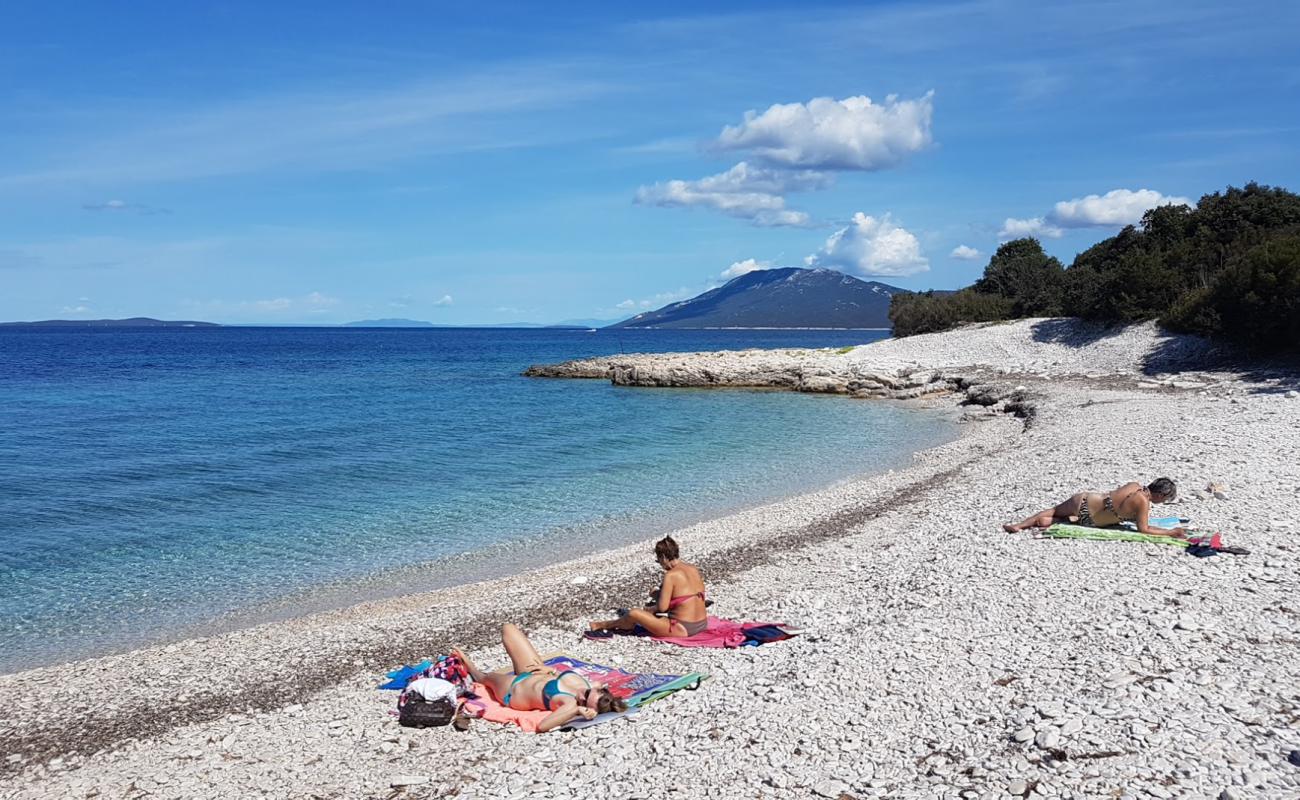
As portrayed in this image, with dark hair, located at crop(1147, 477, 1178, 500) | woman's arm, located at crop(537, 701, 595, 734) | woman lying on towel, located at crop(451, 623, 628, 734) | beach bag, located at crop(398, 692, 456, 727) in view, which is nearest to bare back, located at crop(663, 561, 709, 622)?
woman lying on towel, located at crop(451, 623, 628, 734)

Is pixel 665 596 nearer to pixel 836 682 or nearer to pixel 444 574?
pixel 836 682

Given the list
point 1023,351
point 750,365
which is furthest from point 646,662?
point 750,365

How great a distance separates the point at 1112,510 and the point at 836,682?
673cm

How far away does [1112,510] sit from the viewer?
491 inches

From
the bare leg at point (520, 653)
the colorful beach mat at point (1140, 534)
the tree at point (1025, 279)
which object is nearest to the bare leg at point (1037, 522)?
the colorful beach mat at point (1140, 534)

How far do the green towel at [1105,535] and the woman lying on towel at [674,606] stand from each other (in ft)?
18.4

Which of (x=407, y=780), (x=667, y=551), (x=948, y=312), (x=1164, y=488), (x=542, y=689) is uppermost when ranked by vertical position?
(x=948, y=312)

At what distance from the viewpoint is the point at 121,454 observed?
2711cm

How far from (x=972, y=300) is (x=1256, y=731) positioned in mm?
59337

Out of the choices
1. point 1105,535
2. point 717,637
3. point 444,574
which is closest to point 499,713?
point 717,637

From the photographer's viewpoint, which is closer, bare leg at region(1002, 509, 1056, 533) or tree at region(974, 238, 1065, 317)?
bare leg at region(1002, 509, 1056, 533)

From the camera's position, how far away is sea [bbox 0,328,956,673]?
14062mm

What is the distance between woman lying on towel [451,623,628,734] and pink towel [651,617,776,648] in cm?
165

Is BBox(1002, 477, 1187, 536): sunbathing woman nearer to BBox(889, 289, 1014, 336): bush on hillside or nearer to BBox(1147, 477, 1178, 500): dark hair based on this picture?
BBox(1147, 477, 1178, 500): dark hair
